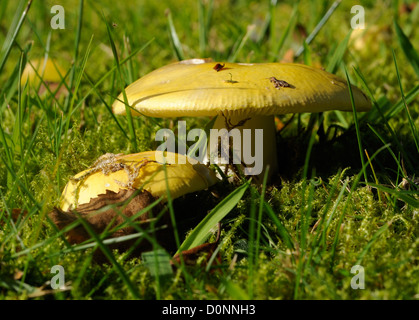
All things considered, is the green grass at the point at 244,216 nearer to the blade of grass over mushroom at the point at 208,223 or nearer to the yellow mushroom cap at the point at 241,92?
the blade of grass over mushroom at the point at 208,223

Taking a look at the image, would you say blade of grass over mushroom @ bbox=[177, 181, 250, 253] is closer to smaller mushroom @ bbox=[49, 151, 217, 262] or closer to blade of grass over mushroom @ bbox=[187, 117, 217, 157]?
smaller mushroom @ bbox=[49, 151, 217, 262]

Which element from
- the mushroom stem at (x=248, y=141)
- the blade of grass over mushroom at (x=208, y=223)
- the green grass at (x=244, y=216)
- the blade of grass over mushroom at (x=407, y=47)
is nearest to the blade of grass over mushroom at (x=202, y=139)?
the mushroom stem at (x=248, y=141)

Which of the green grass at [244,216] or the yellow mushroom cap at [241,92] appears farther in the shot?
the yellow mushroom cap at [241,92]

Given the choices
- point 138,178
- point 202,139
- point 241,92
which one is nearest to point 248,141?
point 202,139

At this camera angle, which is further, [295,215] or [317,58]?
[317,58]

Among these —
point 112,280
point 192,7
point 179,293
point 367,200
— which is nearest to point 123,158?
point 112,280

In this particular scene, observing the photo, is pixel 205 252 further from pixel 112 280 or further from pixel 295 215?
pixel 295 215
